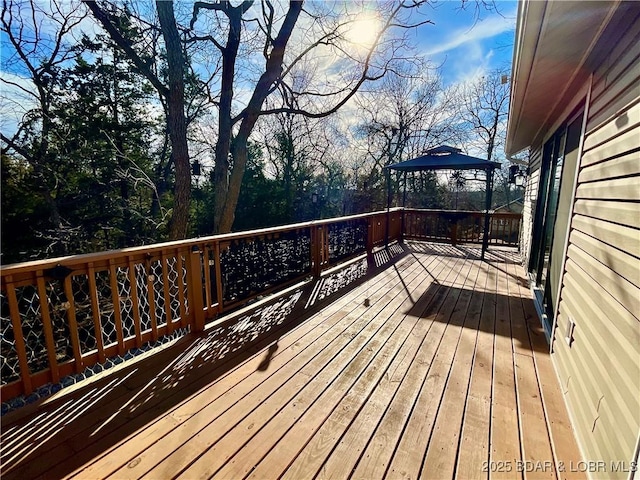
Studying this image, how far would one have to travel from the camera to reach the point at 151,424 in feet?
5.50

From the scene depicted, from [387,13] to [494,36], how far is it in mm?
2676

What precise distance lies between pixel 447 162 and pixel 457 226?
1.92 meters

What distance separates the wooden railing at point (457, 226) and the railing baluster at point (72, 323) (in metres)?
6.73

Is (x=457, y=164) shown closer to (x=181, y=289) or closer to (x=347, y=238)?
(x=347, y=238)

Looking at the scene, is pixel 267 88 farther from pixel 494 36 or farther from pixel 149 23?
pixel 494 36

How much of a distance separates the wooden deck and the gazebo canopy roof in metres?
3.58

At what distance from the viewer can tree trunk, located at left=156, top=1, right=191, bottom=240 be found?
17.4 ft

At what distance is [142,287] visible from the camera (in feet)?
8.98

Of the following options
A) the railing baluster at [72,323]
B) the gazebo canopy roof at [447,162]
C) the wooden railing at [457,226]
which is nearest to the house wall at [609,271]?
the railing baluster at [72,323]

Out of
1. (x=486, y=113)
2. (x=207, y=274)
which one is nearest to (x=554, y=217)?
(x=207, y=274)

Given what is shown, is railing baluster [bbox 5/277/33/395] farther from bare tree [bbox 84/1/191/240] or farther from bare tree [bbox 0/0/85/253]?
bare tree [bbox 0/0/85/253]

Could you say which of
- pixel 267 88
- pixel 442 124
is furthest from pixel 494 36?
pixel 442 124

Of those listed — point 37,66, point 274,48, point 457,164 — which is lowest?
point 457,164

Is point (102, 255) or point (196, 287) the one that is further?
point (196, 287)
